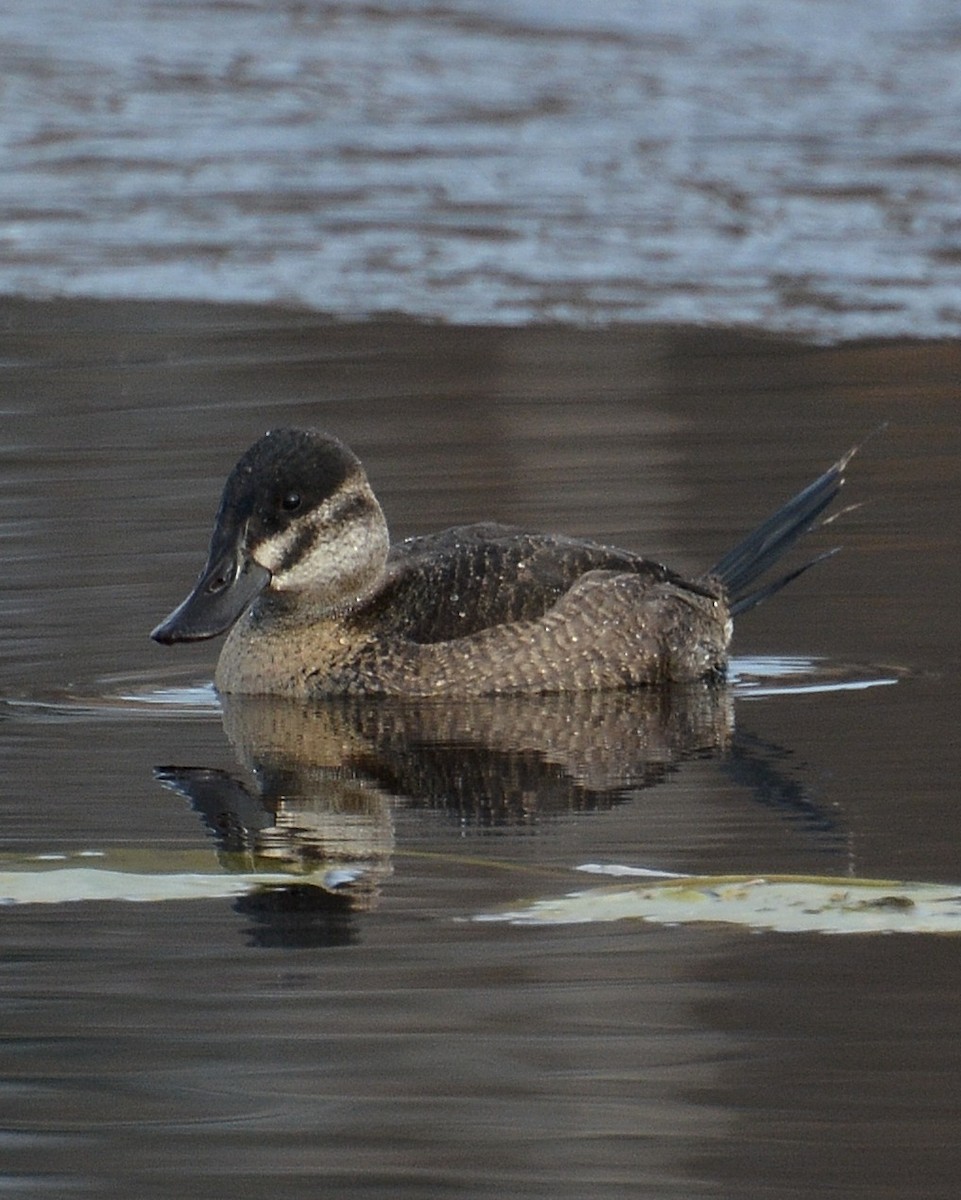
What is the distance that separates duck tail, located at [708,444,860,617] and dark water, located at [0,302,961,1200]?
6.7 inches

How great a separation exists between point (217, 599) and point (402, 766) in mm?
940

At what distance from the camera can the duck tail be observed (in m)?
8.59

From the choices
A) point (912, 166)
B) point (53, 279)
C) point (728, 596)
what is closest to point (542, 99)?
point (912, 166)

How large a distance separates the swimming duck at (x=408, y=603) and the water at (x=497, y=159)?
5.13 m

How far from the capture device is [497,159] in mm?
17359

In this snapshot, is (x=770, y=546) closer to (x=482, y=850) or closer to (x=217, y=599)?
(x=217, y=599)

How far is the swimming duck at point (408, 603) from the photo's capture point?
7957 mm

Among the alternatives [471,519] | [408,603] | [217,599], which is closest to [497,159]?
[471,519]

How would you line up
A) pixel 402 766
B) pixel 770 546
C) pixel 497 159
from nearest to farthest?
pixel 402 766
pixel 770 546
pixel 497 159

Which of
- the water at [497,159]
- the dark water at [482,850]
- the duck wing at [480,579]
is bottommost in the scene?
the dark water at [482,850]

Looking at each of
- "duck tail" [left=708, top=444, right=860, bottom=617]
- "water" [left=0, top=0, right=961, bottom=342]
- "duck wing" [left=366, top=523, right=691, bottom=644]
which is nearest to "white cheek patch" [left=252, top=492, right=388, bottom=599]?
"duck wing" [left=366, top=523, right=691, bottom=644]

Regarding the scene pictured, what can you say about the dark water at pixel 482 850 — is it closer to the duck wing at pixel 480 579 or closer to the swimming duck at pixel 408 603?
the swimming duck at pixel 408 603

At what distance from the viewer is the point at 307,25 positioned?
859 inches

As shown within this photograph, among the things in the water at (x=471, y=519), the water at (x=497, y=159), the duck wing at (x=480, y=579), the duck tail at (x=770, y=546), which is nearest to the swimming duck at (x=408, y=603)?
the duck wing at (x=480, y=579)
